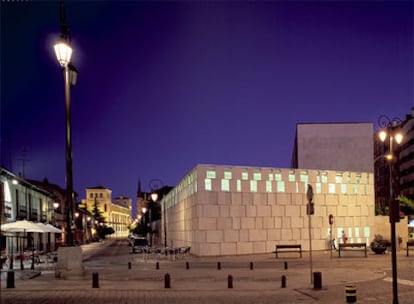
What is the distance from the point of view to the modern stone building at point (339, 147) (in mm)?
75250

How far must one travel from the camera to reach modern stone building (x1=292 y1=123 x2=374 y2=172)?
75.2 metres

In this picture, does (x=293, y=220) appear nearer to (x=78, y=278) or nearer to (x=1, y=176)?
(x=1, y=176)

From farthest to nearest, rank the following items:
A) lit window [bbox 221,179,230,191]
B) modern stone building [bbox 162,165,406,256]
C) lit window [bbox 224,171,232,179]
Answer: lit window [bbox 224,171,232,179], lit window [bbox 221,179,230,191], modern stone building [bbox 162,165,406,256]

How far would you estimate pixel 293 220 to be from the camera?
1790 inches

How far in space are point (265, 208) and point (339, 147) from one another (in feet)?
114

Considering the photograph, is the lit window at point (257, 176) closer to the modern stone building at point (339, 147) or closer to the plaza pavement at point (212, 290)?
the plaza pavement at point (212, 290)

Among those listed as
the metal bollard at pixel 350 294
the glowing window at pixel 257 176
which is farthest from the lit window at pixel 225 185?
the metal bollard at pixel 350 294

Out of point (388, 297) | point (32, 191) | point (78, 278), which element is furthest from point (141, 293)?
point (32, 191)

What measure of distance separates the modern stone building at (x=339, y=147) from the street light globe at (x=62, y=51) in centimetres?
5783

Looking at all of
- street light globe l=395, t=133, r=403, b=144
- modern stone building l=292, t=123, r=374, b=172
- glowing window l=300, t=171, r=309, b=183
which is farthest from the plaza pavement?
modern stone building l=292, t=123, r=374, b=172

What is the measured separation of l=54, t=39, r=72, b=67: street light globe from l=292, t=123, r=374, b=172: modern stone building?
57832 millimetres

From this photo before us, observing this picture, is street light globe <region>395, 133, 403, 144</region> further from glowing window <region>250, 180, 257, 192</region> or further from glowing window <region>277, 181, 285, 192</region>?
glowing window <region>277, 181, 285, 192</region>

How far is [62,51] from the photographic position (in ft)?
65.2

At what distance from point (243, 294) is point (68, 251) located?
289 inches
